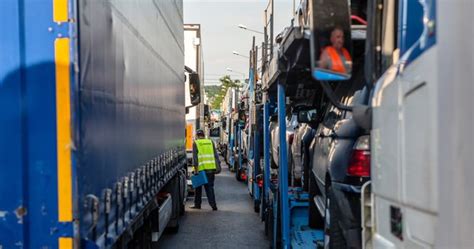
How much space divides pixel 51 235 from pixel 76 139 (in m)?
0.55

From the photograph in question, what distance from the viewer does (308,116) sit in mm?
6875

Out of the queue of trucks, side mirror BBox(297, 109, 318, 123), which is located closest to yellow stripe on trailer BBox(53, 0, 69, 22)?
the queue of trucks

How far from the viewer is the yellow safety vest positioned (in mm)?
13859

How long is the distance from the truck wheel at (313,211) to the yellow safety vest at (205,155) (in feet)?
23.5

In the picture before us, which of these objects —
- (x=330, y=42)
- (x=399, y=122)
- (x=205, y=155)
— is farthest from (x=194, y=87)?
(x=399, y=122)

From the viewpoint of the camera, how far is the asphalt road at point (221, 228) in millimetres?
10266

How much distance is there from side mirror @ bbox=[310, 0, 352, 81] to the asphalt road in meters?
7.48

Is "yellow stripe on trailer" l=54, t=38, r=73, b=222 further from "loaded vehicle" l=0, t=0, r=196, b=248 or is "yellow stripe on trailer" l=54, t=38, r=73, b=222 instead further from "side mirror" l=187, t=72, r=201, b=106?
"side mirror" l=187, t=72, r=201, b=106

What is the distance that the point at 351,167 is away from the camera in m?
4.23

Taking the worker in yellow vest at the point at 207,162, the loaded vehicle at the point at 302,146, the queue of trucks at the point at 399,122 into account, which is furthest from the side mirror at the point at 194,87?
the queue of trucks at the point at 399,122

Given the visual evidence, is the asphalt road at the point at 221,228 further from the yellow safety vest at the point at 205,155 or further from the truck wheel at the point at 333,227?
the truck wheel at the point at 333,227

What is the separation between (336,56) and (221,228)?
9.25 metres

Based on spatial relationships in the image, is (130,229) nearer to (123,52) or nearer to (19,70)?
(123,52)

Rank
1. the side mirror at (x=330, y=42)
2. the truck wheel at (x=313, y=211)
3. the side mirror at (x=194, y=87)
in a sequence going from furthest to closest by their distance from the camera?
1. the side mirror at (x=194, y=87)
2. the truck wheel at (x=313, y=211)
3. the side mirror at (x=330, y=42)
